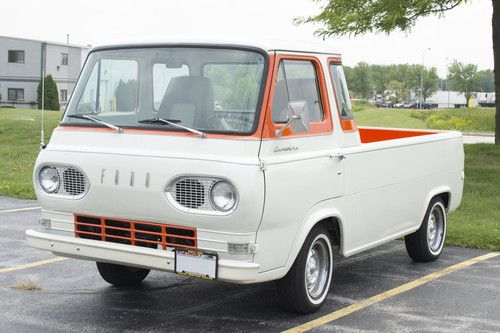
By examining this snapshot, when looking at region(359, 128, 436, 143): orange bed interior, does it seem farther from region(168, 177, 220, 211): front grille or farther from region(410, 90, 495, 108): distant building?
region(410, 90, 495, 108): distant building

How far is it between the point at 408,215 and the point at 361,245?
1.07 metres

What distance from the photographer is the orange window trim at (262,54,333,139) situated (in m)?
6.18

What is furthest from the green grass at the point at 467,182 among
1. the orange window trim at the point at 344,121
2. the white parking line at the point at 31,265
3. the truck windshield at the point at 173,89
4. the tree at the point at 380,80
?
the tree at the point at 380,80

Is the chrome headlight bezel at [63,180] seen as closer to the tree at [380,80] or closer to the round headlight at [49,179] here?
the round headlight at [49,179]

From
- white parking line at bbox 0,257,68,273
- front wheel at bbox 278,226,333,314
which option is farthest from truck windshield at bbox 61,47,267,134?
white parking line at bbox 0,257,68,273

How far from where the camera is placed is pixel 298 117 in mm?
6281

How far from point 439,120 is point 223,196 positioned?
147 ft

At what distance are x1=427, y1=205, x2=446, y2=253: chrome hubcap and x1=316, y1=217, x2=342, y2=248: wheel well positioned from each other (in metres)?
2.28

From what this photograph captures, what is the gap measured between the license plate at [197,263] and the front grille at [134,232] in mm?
69

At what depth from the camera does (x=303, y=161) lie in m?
6.46

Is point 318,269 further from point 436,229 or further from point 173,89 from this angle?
point 436,229

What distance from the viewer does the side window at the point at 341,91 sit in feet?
23.7

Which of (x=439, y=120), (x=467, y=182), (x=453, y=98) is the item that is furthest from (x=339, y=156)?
(x=453, y=98)

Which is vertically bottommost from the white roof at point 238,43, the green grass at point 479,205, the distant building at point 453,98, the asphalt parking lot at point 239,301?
the asphalt parking lot at point 239,301
